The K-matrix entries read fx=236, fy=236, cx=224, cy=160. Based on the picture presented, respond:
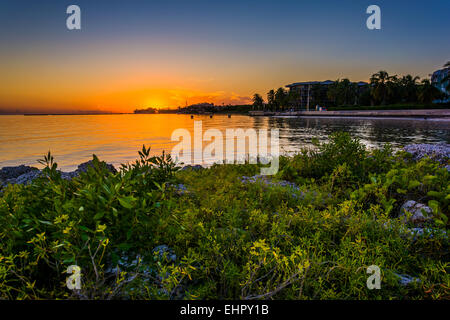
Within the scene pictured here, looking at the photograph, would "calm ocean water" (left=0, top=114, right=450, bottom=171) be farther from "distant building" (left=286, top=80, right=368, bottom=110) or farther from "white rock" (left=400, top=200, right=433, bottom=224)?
"distant building" (left=286, top=80, right=368, bottom=110)

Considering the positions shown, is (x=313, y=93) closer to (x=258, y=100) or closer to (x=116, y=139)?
(x=258, y=100)

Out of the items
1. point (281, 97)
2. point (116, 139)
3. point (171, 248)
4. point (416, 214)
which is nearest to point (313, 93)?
point (281, 97)

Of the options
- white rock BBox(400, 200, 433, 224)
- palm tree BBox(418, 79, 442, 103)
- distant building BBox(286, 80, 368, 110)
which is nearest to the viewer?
white rock BBox(400, 200, 433, 224)

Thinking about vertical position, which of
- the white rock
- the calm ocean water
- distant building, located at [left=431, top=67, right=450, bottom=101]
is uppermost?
distant building, located at [left=431, top=67, right=450, bottom=101]

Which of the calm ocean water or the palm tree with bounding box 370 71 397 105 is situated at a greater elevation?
the palm tree with bounding box 370 71 397 105

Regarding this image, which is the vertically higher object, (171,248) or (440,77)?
(440,77)

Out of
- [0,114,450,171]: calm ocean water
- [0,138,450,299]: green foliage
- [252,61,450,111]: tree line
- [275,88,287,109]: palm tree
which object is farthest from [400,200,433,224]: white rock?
[275,88,287,109]: palm tree

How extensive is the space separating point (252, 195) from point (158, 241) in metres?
2.24

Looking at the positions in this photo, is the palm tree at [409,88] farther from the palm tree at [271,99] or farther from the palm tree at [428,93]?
the palm tree at [271,99]

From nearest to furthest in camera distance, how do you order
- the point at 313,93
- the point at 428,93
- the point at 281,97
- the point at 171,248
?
the point at 171,248 < the point at 428,93 < the point at 313,93 < the point at 281,97

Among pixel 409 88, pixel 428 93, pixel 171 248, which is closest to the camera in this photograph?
pixel 171 248

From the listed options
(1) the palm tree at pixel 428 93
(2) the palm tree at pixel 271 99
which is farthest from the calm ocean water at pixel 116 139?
(2) the palm tree at pixel 271 99
